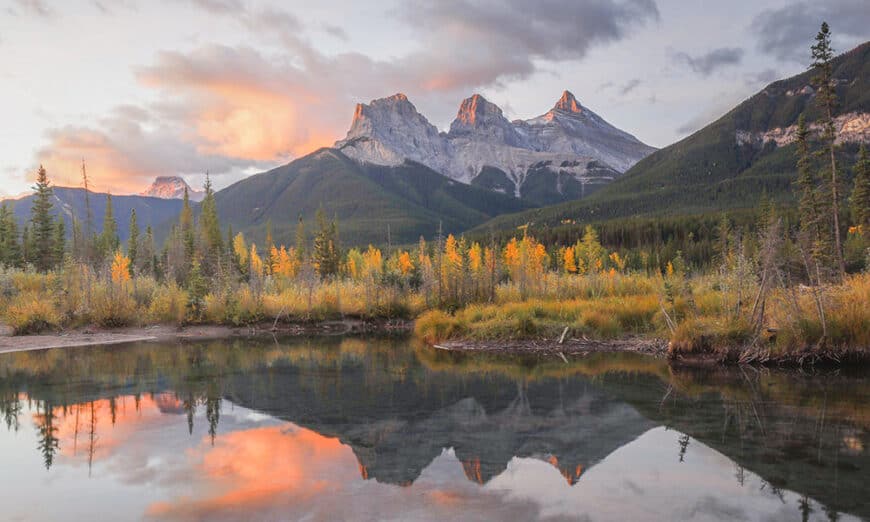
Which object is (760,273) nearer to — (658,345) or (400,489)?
(658,345)

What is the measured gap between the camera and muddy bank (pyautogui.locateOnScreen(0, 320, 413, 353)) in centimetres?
2238

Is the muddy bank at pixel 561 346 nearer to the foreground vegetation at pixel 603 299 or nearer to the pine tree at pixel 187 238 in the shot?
the foreground vegetation at pixel 603 299

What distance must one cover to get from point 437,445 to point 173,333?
2092cm

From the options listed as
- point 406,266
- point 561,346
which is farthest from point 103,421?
point 406,266

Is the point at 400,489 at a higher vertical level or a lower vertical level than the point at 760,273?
lower

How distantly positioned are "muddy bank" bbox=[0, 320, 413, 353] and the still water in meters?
7.20

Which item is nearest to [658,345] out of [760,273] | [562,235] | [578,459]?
[760,273]

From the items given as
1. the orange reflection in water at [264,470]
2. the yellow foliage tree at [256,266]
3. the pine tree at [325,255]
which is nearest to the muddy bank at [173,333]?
the yellow foliage tree at [256,266]

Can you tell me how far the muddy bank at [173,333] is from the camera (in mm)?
22375

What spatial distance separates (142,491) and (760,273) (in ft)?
54.5

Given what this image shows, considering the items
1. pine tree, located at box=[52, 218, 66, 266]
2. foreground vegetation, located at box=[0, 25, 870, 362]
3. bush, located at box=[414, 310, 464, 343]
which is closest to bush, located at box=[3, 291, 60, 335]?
foreground vegetation, located at box=[0, 25, 870, 362]

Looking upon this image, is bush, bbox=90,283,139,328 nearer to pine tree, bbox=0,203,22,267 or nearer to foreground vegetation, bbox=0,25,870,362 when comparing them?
foreground vegetation, bbox=0,25,870,362

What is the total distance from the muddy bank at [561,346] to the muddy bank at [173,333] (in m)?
7.99

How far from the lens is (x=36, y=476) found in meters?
8.12
